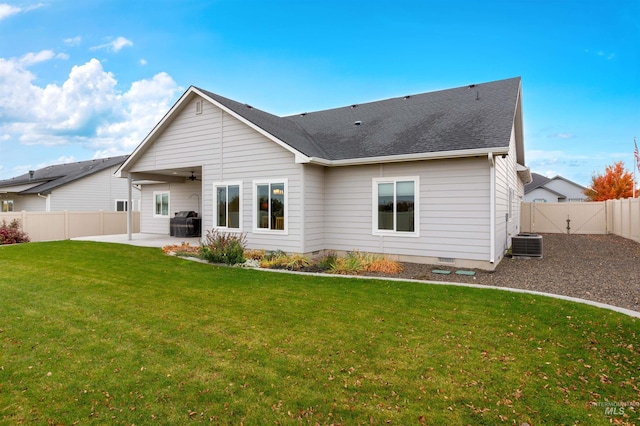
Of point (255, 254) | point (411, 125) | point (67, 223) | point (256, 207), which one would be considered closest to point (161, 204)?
point (67, 223)

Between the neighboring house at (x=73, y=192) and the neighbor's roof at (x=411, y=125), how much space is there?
16.5 m

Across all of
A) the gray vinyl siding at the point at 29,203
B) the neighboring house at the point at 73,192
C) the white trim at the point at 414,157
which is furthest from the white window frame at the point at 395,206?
the gray vinyl siding at the point at 29,203

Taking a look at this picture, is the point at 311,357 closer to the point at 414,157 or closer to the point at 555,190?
the point at 414,157

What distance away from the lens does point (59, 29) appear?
598 inches

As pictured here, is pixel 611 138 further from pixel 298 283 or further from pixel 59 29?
pixel 59 29

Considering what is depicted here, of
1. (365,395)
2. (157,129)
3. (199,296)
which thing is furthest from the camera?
(157,129)

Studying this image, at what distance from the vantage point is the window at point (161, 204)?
18125 millimetres

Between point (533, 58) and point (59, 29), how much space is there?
70.5 ft

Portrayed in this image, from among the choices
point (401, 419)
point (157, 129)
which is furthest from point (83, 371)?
point (157, 129)

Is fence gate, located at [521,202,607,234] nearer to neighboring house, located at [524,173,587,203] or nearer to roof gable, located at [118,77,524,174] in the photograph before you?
roof gable, located at [118,77,524,174]

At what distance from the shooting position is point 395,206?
1022 centimetres

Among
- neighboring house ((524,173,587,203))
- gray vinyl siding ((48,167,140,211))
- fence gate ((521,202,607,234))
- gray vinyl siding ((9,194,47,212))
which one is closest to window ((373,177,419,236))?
fence gate ((521,202,607,234))

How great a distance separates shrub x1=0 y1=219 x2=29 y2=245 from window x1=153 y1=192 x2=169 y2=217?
560cm

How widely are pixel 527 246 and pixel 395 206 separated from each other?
15.0 feet
